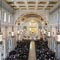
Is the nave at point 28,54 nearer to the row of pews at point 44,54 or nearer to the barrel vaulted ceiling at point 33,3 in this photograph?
the row of pews at point 44,54

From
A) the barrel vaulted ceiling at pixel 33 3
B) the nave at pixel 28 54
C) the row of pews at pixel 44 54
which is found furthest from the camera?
the barrel vaulted ceiling at pixel 33 3

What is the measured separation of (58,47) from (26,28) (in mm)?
18321

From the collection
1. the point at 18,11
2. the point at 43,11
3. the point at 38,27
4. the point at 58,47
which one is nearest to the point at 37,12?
the point at 43,11

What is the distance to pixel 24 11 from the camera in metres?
28.0

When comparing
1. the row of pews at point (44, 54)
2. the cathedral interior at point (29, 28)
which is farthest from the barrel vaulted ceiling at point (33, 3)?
the row of pews at point (44, 54)

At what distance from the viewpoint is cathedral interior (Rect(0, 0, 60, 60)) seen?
19.2 metres

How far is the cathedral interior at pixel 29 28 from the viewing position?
19.2 m

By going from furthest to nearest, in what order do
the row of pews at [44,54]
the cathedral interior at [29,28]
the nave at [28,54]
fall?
the cathedral interior at [29,28], the nave at [28,54], the row of pews at [44,54]

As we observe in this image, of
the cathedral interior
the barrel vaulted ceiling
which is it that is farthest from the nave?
the barrel vaulted ceiling

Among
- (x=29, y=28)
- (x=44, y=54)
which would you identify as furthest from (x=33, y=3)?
(x=29, y=28)

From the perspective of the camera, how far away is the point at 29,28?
37125 mm

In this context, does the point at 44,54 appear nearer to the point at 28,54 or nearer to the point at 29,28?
the point at 28,54

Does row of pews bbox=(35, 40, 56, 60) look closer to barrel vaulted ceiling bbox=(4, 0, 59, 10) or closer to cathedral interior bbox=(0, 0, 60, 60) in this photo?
cathedral interior bbox=(0, 0, 60, 60)

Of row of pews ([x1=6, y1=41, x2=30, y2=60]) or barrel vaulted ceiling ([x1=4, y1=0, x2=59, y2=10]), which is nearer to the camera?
row of pews ([x1=6, y1=41, x2=30, y2=60])
